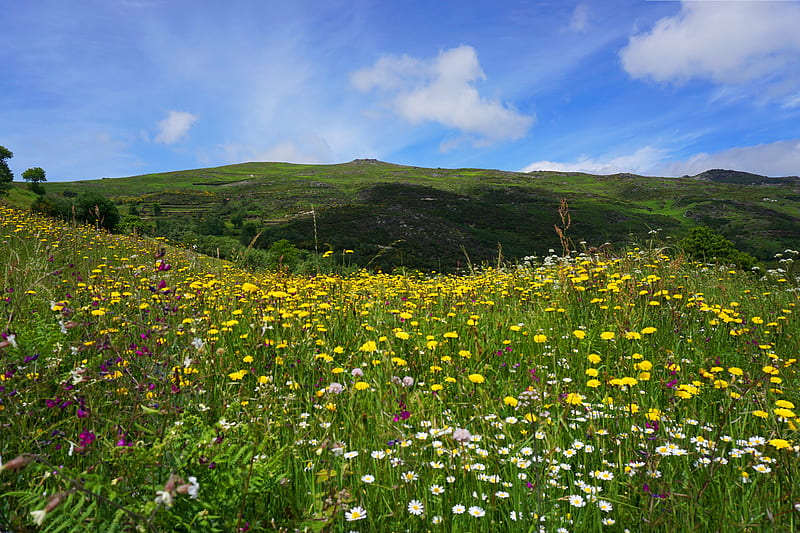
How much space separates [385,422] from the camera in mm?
2270

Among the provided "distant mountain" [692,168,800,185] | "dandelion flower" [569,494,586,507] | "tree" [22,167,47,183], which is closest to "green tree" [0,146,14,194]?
"tree" [22,167,47,183]

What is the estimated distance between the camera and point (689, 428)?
94.3 inches

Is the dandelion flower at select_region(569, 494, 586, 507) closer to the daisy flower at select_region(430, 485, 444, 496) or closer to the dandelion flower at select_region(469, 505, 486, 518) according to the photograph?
the dandelion flower at select_region(469, 505, 486, 518)

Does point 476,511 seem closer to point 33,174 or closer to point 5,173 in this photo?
point 5,173

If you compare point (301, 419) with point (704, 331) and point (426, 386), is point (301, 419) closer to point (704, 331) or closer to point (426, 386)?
point (426, 386)

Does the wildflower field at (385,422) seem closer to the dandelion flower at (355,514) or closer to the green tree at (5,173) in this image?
the dandelion flower at (355,514)

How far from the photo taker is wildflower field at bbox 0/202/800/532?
147 cm

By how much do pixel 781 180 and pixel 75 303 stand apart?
19407cm

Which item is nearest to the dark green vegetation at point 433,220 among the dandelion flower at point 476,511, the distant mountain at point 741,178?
the dandelion flower at point 476,511

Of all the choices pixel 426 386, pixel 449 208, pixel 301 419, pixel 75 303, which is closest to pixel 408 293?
pixel 426 386

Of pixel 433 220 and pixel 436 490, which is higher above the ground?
pixel 433 220

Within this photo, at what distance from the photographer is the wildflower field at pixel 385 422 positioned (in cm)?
147

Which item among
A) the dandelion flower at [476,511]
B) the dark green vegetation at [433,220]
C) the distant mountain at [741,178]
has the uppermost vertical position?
the distant mountain at [741,178]

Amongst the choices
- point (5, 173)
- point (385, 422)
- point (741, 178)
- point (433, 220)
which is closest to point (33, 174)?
point (5, 173)
